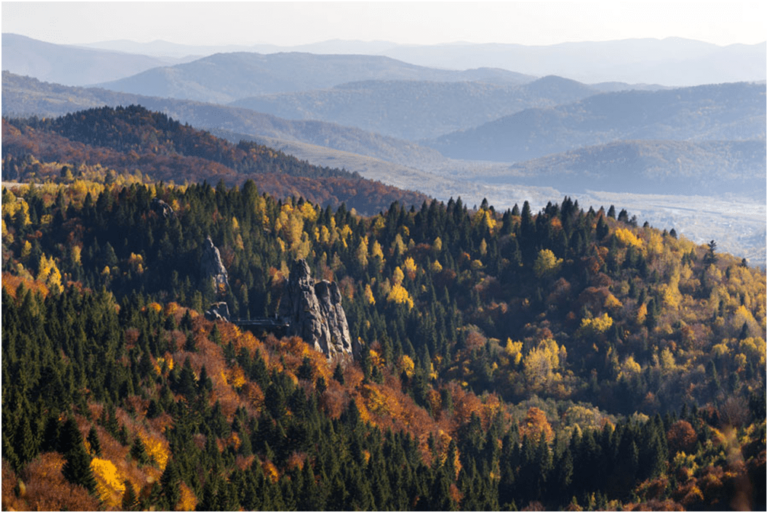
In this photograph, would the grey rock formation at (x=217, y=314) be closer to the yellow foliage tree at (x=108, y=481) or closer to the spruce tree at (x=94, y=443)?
the spruce tree at (x=94, y=443)

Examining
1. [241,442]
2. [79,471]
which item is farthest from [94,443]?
[241,442]

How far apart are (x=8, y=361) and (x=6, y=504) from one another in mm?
61172

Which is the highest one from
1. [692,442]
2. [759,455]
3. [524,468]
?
[759,455]

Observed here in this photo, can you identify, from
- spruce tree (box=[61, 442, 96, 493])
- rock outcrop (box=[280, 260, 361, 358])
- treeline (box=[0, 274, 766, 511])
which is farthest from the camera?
rock outcrop (box=[280, 260, 361, 358])

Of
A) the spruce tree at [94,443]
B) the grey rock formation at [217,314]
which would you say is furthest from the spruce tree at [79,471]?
the grey rock formation at [217,314]

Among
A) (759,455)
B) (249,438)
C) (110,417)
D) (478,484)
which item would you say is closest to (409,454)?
(478,484)

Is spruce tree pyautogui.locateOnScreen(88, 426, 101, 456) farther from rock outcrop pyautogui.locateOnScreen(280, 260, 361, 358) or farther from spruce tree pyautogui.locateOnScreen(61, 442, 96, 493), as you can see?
rock outcrop pyautogui.locateOnScreen(280, 260, 361, 358)

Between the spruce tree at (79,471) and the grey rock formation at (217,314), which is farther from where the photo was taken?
the grey rock formation at (217,314)

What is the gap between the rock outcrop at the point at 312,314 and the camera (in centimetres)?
18600

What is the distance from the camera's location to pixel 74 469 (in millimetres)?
94375

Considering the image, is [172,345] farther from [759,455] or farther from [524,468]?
[759,455]

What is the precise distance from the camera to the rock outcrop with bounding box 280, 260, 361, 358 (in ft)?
610

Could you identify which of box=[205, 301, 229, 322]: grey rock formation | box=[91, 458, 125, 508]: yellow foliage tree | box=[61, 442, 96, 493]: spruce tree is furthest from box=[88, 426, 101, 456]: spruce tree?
box=[205, 301, 229, 322]: grey rock formation

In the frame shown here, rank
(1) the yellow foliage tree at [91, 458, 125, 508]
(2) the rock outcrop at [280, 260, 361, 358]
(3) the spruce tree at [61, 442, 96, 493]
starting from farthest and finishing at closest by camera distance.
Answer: (2) the rock outcrop at [280, 260, 361, 358] < (1) the yellow foliage tree at [91, 458, 125, 508] < (3) the spruce tree at [61, 442, 96, 493]
